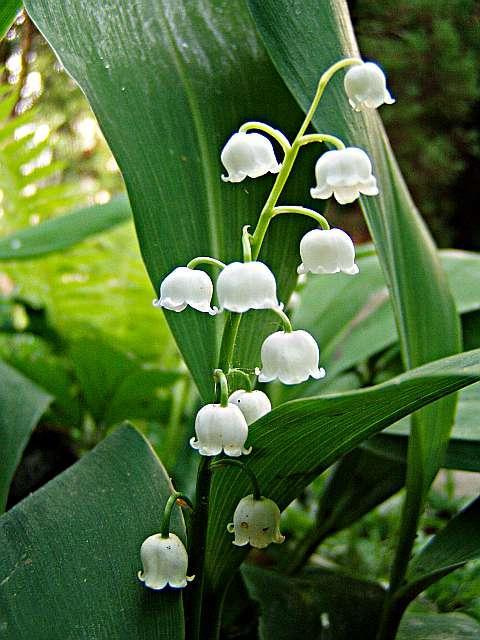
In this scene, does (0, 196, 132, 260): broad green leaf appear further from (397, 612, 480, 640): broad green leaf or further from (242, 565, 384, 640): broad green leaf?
(397, 612, 480, 640): broad green leaf

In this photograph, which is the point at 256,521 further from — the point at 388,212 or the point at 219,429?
the point at 388,212

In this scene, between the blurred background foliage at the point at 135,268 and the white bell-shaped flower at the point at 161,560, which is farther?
the blurred background foliage at the point at 135,268

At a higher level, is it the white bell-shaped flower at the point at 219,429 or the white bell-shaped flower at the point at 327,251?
the white bell-shaped flower at the point at 327,251

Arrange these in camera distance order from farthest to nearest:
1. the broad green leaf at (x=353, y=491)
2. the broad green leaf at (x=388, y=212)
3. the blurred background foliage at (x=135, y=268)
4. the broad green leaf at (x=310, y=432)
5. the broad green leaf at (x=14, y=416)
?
the blurred background foliage at (x=135, y=268)
the broad green leaf at (x=353, y=491)
the broad green leaf at (x=14, y=416)
the broad green leaf at (x=388, y=212)
the broad green leaf at (x=310, y=432)

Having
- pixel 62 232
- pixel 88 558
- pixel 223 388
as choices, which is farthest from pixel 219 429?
pixel 62 232

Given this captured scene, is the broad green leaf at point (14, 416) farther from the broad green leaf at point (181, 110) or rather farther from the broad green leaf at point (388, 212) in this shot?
the broad green leaf at point (388, 212)

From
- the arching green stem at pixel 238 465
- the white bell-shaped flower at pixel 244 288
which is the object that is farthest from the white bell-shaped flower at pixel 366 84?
the arching green stem at pixel 238 465

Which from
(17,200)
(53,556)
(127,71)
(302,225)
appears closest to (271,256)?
(302,225)
